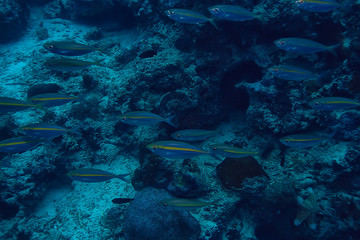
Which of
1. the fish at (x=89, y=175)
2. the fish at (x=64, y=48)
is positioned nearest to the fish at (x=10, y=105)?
the fish at (x=64, y=48)

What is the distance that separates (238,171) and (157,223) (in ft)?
7.32

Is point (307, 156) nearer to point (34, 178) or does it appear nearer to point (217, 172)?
point (217, 172)

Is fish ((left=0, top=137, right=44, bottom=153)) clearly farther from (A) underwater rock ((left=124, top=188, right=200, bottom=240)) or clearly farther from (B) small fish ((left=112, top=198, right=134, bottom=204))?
(A) underwater rock ((left=124, top=188, right=200, bottom=240))

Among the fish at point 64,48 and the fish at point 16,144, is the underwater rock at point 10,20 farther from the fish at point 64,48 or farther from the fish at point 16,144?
the fish at point 16,144

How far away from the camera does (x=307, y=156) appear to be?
17.4ft

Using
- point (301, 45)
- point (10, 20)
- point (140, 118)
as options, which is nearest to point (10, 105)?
point (140, 118)

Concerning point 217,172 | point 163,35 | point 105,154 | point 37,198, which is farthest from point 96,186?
point 163,35

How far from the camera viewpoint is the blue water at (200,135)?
449cm

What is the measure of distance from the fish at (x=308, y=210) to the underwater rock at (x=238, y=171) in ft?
3.68

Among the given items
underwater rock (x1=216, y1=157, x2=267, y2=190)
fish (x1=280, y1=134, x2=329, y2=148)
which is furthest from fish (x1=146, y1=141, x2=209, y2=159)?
fish (x1=280, y1=134, x2=329, y2=148)

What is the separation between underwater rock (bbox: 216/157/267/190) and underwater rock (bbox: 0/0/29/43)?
40.2 ft

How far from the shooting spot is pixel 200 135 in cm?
435

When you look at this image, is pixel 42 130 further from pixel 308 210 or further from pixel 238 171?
pixel 308 210

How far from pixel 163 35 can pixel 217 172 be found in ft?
16.6
